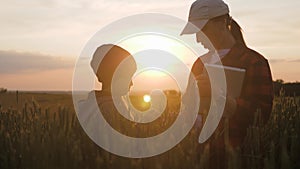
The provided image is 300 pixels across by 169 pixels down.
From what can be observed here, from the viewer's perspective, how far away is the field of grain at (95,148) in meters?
2.53

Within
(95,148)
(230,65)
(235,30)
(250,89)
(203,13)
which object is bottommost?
(95,148)

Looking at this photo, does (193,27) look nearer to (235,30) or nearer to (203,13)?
(203,13)

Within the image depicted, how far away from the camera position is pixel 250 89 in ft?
10.1

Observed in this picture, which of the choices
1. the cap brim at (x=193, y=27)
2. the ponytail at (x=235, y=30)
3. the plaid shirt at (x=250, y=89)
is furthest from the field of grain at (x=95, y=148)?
the cap brim at (x=193, y=27)

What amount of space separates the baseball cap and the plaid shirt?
30 centimetres

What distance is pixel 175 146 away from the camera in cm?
→ 280

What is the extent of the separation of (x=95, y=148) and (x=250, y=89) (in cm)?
109

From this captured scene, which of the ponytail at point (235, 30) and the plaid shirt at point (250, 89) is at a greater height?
the ponytail at point (235, 30)

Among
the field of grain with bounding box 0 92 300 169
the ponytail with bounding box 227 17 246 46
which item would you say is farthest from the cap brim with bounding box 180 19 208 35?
the field of grain with bounding box 0 92 300 169

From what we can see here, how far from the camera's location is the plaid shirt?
121 inches

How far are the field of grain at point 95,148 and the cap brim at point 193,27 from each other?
2.31ft

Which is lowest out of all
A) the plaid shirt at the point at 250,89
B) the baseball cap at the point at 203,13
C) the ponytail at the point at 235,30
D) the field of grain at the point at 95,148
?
the field of grain at the point at 95,148

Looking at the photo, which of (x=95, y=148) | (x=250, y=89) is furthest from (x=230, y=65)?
(x=95, y=148)

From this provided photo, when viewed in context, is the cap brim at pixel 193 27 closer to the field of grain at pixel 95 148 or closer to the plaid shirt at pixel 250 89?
the plaid shirt at pixel 250 89
